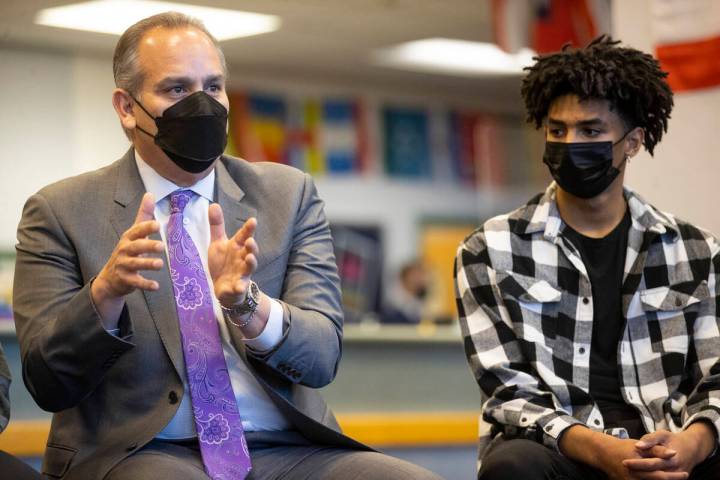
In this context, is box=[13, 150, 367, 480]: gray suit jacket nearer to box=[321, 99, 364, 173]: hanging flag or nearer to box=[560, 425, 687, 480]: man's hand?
box=[560, 425, 687, 480]: man's hand

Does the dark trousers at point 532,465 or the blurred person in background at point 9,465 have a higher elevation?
the blurred person in background at point 9,465

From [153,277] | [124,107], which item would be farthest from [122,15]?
[153,277]

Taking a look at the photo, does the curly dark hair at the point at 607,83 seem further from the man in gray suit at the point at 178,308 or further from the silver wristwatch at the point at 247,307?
the silver wristwatch at the point at 247,307

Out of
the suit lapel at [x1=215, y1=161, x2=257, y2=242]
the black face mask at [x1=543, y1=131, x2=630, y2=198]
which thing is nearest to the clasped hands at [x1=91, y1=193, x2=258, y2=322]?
the suit lapel at [x1=215, y1=161, x2=257, y2=242]

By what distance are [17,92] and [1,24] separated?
336 mm

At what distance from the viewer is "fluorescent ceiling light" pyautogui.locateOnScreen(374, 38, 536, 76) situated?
859 cm

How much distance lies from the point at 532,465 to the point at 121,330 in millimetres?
888

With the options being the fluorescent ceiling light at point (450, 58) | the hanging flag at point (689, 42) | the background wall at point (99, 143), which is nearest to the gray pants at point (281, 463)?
the hanging flag at point (689, 42)

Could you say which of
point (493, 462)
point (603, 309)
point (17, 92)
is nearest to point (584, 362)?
point (603, 309)

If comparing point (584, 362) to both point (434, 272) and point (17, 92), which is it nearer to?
point (17, 92)

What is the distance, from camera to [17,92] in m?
5.25

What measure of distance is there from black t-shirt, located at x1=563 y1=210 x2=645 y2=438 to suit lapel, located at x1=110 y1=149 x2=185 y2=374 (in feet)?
3.25

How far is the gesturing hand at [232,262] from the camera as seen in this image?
2.03 m

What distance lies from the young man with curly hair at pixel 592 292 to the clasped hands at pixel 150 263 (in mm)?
750
